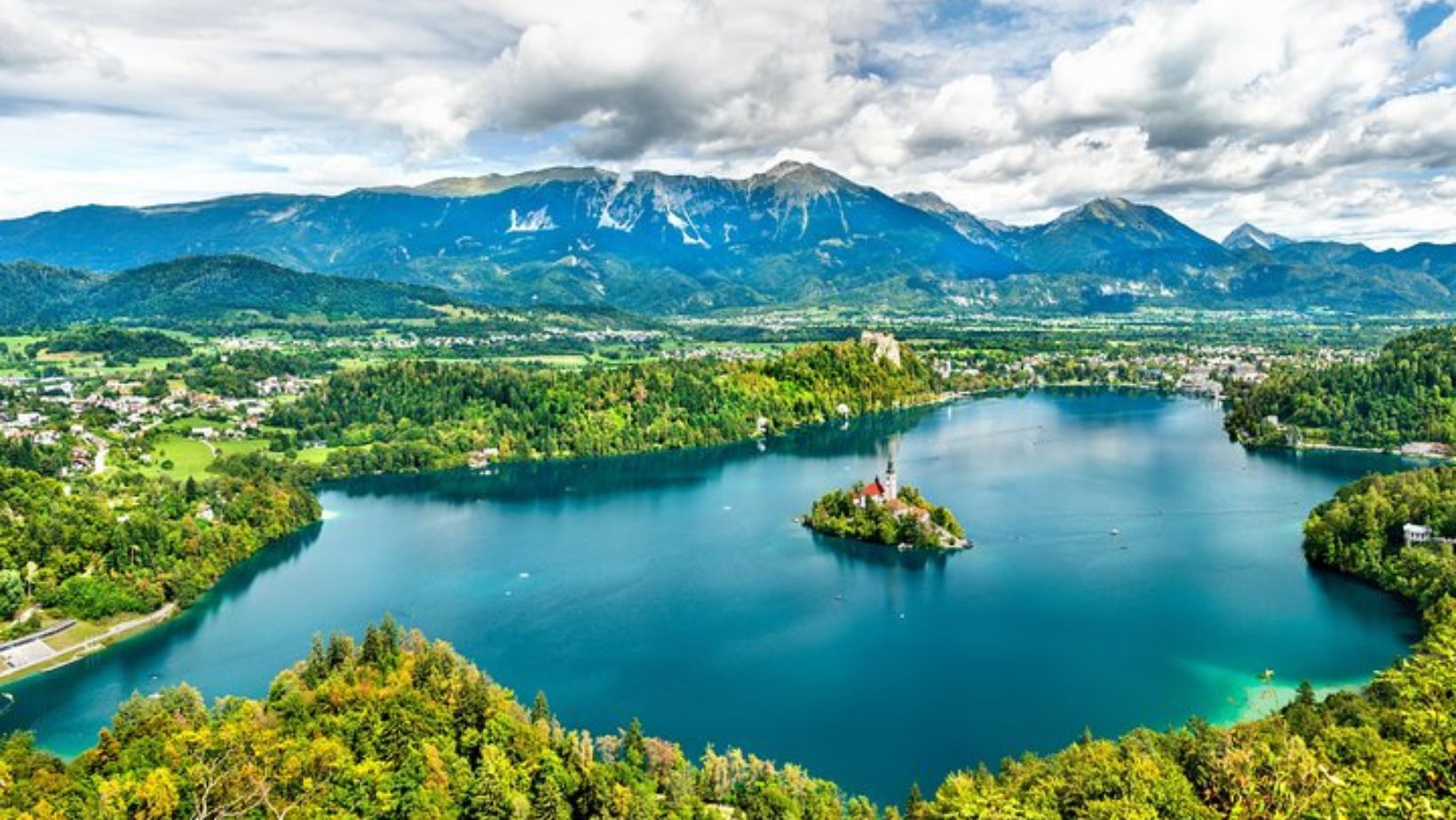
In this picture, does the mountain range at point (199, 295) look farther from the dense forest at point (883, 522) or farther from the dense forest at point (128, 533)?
the dense forest at point (883, 522)

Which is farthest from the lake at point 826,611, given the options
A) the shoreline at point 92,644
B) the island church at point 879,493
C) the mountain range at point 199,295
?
the mountain range at point 199,295

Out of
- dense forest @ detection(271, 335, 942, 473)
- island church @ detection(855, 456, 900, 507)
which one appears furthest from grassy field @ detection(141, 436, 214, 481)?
island church @ detection(855, 456, 900, 507)

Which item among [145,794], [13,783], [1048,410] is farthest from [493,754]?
[1048,410]

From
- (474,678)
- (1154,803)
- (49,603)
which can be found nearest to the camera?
(1154,803)

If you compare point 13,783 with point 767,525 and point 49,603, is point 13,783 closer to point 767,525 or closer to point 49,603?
point 49,603

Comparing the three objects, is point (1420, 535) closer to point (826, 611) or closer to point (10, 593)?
point (826, 611)

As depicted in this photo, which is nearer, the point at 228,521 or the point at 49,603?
the point at 49,603
